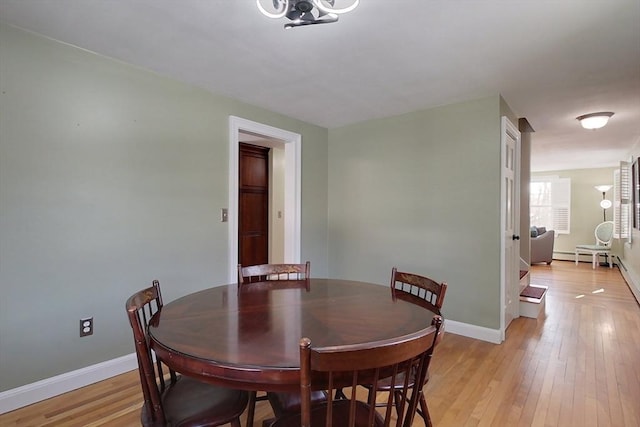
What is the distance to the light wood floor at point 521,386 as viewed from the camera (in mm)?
1866

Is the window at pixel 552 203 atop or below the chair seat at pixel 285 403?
atop

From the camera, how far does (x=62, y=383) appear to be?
210cm

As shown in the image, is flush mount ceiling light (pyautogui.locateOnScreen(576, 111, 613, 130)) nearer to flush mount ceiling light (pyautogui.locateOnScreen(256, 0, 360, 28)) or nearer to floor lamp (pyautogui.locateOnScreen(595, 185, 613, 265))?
flush mount ceiling light (pyautogui.locateOnScreen(256, 0, 360, 28))

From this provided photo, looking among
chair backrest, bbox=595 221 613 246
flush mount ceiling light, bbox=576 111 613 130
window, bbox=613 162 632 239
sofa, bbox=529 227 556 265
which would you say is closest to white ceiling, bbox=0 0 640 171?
flush mount ceiling light, bbox=576 111 613 130

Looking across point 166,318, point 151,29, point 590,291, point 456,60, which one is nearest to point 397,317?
point 166,318

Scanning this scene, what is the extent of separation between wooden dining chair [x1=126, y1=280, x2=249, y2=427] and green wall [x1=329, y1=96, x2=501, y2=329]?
2539mm

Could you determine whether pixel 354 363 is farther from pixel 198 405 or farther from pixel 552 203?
pixel 552 203

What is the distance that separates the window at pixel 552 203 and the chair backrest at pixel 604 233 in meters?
0.69

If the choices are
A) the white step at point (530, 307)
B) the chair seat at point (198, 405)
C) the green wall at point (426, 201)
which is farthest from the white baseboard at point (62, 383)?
the white step at point (530, 307)

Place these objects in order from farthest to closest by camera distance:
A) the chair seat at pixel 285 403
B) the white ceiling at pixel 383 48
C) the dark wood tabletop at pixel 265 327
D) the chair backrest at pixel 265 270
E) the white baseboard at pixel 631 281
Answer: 1. the white baseboard at pixel 631 281
2. the chair backrest at pixel 265 270
3. the white ceiling at pixel 383 48
4. the chair seat at pixel 285 403
5. the dark wood tabletop at pixel 265 327

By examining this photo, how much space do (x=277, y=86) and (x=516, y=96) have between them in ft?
7.19

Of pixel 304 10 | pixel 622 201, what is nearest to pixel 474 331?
pixel 304 10

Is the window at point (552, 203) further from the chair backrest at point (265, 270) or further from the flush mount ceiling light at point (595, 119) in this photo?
the chair backrest at point (265, 270)

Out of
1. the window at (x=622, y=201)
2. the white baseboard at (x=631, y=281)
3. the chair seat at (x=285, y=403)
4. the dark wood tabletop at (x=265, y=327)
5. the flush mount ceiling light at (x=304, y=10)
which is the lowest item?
the white baseboard at (x=631, y=281)
